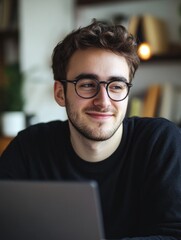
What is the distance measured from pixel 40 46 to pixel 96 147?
78.5 inches

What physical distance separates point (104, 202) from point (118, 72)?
0.40 m

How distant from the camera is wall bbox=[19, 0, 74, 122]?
116 inches

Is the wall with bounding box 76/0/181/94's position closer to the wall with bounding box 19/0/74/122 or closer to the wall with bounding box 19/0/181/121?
the wall with bounding box 19/0/181/121

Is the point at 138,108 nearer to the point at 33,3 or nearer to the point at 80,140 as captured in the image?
the point at 33,3

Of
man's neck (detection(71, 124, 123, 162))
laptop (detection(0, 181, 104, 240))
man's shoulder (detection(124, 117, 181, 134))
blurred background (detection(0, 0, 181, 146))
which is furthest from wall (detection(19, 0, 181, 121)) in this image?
laptop (detection(0, 181, 104, 240))

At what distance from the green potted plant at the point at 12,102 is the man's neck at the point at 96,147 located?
169cm

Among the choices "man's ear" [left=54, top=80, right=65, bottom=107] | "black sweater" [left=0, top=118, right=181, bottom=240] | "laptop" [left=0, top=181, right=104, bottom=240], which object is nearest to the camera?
"laptop" [left=0, top=181, right=104, bottom=240]

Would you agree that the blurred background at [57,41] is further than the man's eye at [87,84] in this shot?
Yes

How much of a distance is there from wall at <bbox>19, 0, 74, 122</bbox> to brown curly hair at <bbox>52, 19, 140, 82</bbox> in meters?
1.69

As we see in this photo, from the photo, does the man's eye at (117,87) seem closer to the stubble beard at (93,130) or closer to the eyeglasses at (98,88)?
the eyeglasses at (98,88)

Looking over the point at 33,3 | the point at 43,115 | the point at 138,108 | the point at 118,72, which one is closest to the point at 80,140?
the point at 118,72

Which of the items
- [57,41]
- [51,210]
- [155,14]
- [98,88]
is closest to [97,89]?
[98,88]

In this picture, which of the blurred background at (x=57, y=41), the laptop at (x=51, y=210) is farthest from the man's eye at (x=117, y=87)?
the blurred background at (x=57, y=41)

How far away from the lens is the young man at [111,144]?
44.9 inches
